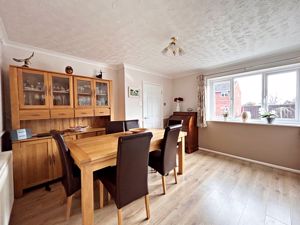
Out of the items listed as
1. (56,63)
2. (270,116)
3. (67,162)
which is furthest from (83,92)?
(270,116)

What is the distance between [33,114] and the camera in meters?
2.13

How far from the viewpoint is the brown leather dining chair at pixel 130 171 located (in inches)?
49.7

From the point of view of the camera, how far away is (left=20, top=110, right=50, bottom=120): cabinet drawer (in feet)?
6.72

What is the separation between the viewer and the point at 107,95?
3.08 metres

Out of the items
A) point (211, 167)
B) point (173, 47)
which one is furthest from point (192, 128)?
point (173, 47)

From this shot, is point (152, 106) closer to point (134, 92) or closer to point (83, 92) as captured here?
point (134, 92)

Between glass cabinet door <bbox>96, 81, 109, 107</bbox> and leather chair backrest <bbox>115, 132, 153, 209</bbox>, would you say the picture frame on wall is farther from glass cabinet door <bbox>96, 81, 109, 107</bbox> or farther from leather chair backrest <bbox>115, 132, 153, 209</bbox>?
leather chair backrest <bbox>115, 132, 153, 209</bbox>

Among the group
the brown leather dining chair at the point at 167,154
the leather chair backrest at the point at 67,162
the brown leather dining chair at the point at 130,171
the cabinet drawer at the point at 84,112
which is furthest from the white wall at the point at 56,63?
the brown leather dining chair at the point at 130,171

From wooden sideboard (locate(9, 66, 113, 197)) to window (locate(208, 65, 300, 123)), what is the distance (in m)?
3.12

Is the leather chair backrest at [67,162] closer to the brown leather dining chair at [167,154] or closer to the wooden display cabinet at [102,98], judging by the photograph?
the brown leather dining chair at [167,154]

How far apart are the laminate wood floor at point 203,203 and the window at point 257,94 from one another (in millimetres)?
1313

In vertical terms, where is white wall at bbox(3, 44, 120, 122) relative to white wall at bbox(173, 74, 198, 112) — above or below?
above

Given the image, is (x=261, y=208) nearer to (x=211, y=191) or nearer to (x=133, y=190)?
(x=211, y=191)

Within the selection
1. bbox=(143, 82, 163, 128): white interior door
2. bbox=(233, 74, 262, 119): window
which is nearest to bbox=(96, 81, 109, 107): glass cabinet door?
bbox=(143, 82, 163, 128): white interior door
